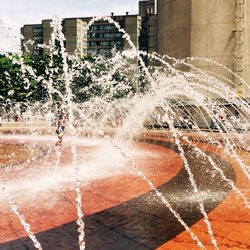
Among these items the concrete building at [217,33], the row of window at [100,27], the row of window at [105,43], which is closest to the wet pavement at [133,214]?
the concrete building at [217,33]

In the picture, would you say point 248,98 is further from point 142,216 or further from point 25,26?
point 25,26

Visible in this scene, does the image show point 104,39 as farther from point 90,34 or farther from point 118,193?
point 118,193

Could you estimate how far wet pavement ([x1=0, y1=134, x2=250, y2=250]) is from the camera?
573 centimetres

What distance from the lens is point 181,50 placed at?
3481cm

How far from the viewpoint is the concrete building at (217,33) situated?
32594 millimetres

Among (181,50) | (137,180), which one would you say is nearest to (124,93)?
(181,50)

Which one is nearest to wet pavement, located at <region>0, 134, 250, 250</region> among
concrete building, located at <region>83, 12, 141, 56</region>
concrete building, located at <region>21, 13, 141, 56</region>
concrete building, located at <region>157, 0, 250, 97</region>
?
concrete building, located at <region>157, 0, 250, 97</region>

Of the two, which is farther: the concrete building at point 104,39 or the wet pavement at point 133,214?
the concrete building at point 104,39

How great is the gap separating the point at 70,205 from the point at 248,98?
27872 millimetres

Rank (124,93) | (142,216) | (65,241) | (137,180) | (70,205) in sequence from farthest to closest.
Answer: (124,93) < (137,180) < (70,205) < (142,216) < (65,241)

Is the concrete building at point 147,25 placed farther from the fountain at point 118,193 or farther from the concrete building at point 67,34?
the fountain at point 118,193

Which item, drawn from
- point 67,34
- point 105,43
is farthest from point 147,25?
point 67,34

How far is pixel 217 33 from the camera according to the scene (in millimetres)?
33125

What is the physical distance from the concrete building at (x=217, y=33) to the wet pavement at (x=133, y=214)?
76.7ft
